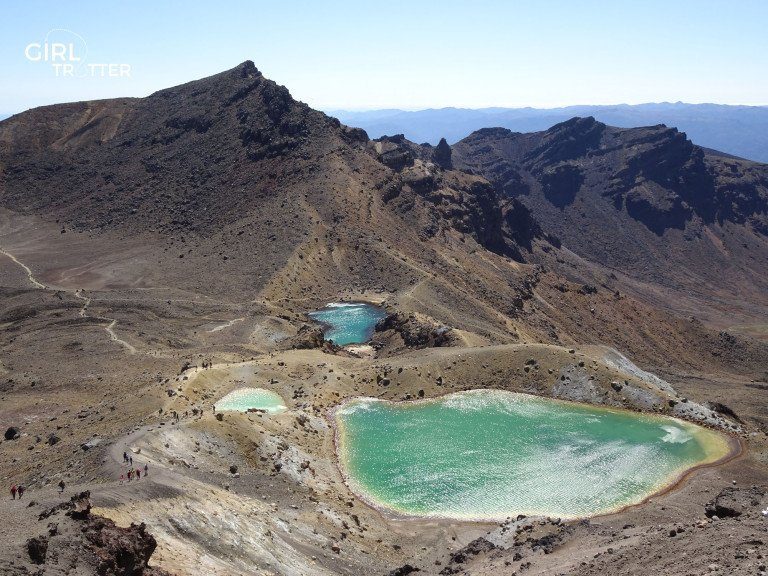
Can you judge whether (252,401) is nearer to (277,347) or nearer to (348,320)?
(277,347)

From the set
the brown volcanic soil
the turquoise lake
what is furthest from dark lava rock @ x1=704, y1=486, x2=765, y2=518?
the turquoise lake

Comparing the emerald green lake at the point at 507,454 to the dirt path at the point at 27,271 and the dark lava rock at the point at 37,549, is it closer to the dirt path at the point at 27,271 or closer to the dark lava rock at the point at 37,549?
the dark lava rock at the point at 37,549

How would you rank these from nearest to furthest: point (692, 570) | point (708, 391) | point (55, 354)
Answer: point (692, 570), point (55, 354), point (708, 391)

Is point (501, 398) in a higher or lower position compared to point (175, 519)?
lower

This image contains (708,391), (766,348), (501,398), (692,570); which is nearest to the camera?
(692,570)

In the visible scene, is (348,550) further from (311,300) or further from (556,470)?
(311,300)

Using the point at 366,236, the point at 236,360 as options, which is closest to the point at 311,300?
the point at 366,236

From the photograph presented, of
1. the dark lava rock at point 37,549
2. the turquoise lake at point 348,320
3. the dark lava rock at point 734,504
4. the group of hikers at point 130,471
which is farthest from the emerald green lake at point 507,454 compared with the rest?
the turquoise lake at point 348,320
